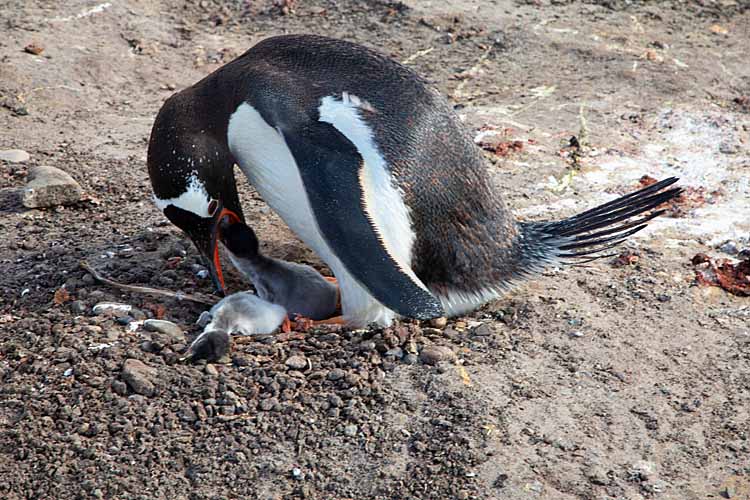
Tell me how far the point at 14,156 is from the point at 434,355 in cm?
281

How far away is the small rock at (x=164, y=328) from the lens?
3.37 m

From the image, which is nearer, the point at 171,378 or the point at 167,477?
the point at 167,477

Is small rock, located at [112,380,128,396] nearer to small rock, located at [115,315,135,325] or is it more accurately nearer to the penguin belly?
small rock, located at [115,315,135,325]

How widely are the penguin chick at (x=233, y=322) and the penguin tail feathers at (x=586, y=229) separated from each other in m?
1.03

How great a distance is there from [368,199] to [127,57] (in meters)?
3.41

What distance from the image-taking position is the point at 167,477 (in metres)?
2.71

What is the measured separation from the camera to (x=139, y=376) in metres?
3.03

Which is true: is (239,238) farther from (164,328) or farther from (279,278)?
(164,328)

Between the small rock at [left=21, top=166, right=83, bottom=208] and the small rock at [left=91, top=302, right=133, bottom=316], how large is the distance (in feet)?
3.58

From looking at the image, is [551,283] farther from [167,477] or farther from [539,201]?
[167,477]

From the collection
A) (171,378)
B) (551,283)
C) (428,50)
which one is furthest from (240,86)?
(428,50)

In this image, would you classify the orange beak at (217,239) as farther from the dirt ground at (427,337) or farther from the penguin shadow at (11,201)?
the penguin shadow at (11,201)

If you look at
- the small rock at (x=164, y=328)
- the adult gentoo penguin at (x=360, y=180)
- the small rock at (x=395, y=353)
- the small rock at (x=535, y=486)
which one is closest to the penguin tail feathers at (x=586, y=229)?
the adult gentoo penguin at (x=360, y=180)

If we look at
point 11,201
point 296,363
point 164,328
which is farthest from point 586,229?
point 11,201
